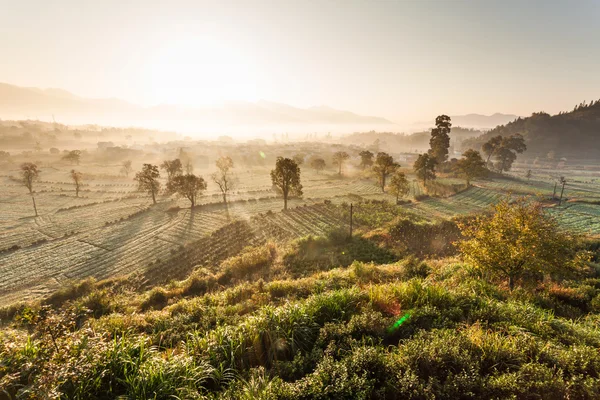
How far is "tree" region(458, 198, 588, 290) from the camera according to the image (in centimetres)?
1441

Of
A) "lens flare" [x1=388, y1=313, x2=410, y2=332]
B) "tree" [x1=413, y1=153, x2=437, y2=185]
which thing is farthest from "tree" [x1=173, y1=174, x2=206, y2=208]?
"tree" [x1=413, y1=153, x2=437, y2=185]

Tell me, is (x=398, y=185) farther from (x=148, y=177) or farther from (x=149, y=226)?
(x=148, y=177)

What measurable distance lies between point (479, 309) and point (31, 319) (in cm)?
1518

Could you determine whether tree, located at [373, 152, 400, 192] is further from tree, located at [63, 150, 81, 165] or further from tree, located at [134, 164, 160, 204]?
tree, located at [63, 150, 81, 165]

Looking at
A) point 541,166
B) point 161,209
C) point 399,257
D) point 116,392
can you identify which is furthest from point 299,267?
point 541,166

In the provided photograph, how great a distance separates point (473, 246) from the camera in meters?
16.1

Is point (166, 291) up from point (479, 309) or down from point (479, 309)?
down

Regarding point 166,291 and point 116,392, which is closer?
point 116,392

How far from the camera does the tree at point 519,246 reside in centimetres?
1441

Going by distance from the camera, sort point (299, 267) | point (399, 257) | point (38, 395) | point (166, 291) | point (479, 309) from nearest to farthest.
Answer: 1. point (38, 395)
2. point (479, 309)
3. point (166, 291)
4. point (299, 267)
5. point (399, 257)

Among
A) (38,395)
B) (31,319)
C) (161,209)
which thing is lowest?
(161,209)

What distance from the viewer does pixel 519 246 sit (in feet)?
46.8

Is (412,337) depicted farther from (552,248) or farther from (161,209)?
(161,209)

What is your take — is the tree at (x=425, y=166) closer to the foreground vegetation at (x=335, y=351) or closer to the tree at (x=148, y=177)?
the foreground vegetation at (x=335, y=351)
